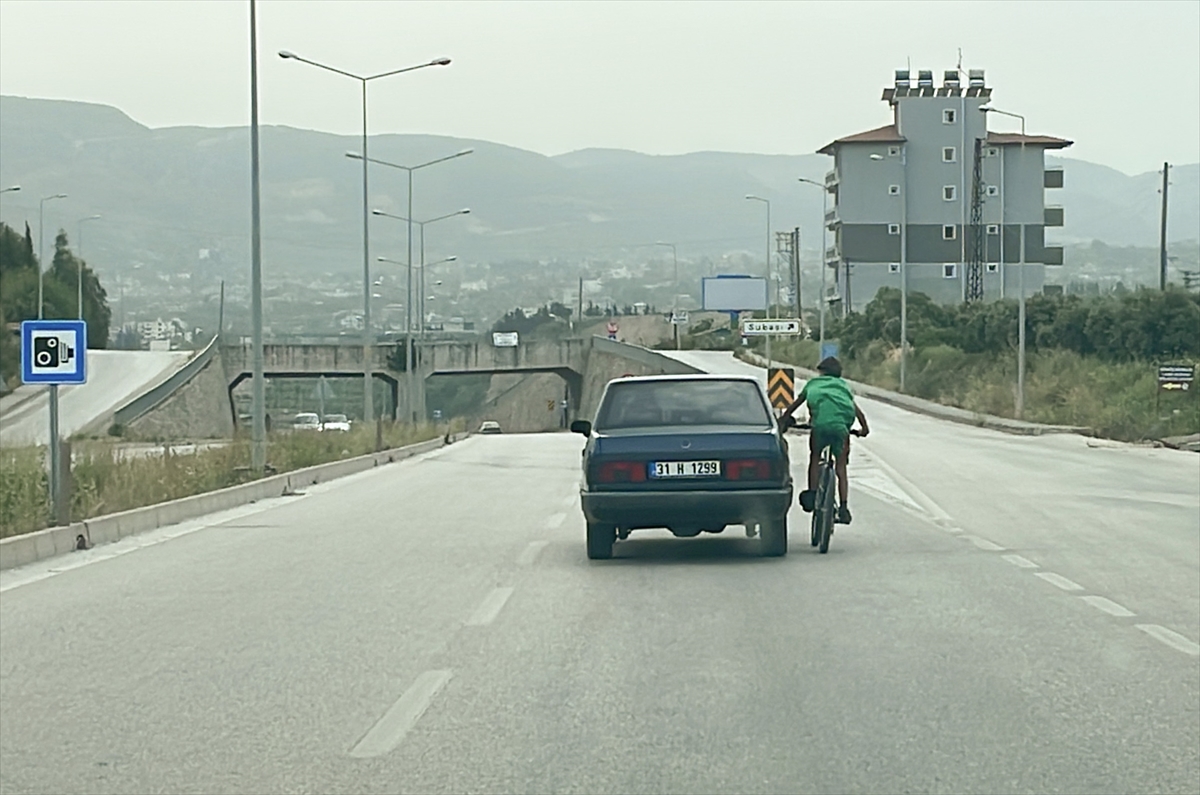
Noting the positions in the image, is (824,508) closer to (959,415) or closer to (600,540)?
(600,540)

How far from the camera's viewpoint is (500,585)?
1373cm

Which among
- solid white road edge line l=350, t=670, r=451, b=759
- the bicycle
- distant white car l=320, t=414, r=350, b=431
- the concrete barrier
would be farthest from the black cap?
distant white car l=320, t=414, r=350, b=431

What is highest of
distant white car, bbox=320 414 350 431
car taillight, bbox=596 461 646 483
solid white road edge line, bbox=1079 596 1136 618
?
car taillight, bbox=596 461 646 483

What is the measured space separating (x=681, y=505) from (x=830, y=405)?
7.54 ft

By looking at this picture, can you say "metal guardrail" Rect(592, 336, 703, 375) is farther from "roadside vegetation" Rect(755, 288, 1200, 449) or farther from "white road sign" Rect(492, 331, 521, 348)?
"roadside vegetation" Rect(755, 288, 1200, 449)

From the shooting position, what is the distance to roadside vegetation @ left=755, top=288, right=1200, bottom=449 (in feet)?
177

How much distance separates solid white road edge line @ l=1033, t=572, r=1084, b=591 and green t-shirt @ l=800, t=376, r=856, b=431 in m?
2.67

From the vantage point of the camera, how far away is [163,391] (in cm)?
7825

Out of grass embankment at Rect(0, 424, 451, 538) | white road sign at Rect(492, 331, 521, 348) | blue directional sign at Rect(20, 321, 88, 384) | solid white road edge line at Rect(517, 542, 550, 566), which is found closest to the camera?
solid white road edge line at Rect(517, 542, 550, 566)

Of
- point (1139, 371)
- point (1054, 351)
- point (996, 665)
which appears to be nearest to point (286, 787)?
point (996, 665)

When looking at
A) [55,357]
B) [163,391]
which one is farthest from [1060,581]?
[163,391]

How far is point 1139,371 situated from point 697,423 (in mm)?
49398

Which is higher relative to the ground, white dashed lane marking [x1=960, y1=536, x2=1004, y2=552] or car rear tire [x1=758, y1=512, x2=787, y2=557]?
car rear tire [x1=758, y1=512, x2=787, y2=557]

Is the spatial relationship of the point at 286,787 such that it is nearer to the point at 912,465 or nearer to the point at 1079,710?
the point at 1079,710
